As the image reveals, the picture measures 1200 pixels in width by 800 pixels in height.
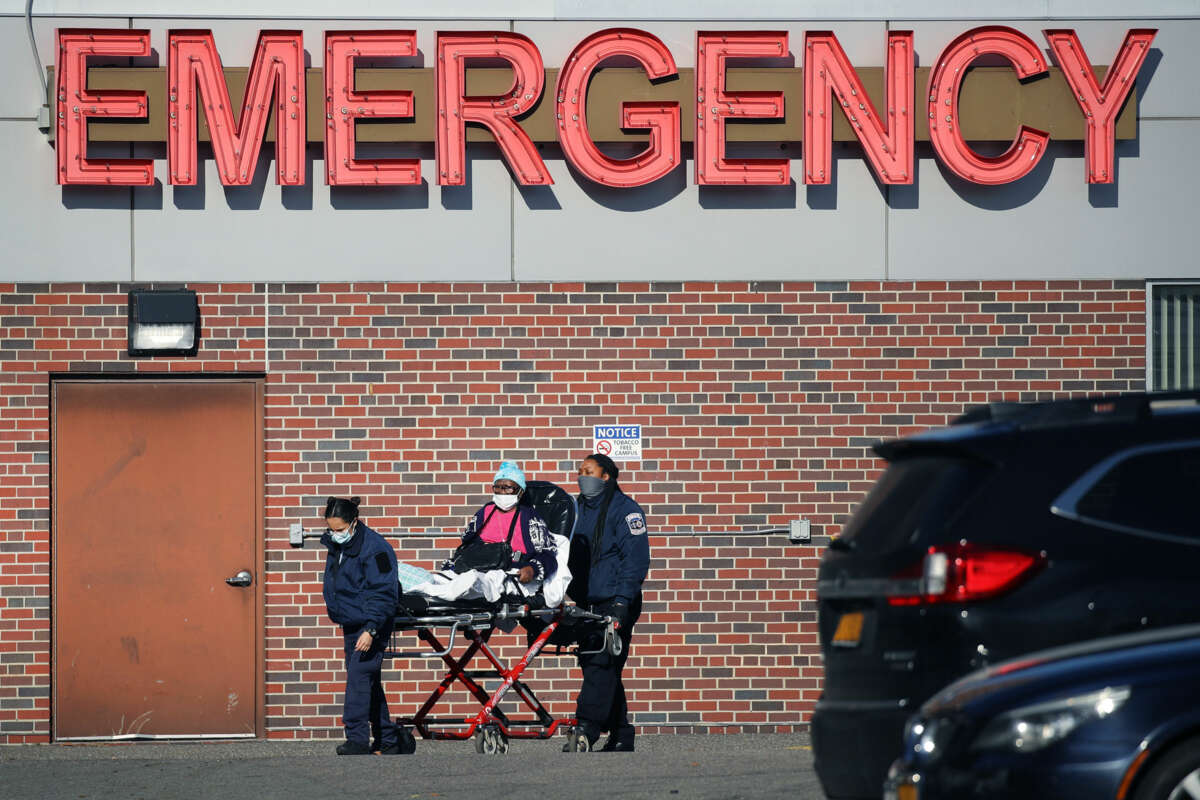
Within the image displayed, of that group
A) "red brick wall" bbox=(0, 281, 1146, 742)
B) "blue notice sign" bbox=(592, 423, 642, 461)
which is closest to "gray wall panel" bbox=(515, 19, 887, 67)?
"red brick wall" bbox=(0, 281, 1146, 742)

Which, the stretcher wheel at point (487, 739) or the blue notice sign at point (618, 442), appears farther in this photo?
the blue notice sign at point (618, 442)

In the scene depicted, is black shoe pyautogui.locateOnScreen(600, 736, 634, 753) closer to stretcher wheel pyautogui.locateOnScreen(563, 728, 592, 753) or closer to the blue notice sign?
stretcher wheel pyautogui.locateOnScreen(563, 728, 592, 753)

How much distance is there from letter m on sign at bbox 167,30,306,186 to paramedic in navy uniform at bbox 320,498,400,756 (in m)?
2.95

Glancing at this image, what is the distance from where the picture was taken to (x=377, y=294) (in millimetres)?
11812

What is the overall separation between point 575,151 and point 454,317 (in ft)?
5.04

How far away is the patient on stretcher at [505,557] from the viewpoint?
10.0m

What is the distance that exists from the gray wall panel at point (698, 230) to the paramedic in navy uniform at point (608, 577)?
184cm

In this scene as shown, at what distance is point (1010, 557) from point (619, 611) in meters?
5.13

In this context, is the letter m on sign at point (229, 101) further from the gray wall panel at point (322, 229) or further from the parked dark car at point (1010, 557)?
the parked dark car at point (1010, 557)

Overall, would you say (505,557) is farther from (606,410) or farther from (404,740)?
(606,410)

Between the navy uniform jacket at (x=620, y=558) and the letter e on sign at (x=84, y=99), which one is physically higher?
the letter e on sign at (x=84, y=99)

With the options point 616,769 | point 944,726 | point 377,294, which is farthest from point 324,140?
point 944,726

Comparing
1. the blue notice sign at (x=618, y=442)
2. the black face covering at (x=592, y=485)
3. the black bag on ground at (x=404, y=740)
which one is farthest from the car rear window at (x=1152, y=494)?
the blue notice sign at (x=618, y=442)

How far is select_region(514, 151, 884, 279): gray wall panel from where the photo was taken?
38.9 feet
